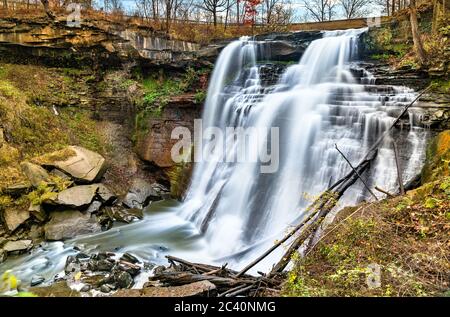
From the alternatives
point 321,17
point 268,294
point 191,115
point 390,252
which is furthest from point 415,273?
point 321,17

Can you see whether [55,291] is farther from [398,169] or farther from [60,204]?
[398,169]

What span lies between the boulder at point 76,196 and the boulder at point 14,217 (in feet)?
2.45

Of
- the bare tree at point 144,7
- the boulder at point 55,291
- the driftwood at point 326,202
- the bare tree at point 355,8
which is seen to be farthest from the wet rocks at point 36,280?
the bare tree at point 355,8

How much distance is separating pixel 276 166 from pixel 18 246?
643cm

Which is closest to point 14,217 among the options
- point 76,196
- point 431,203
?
point 76,196

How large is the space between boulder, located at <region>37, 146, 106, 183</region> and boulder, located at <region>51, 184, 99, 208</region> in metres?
0.40

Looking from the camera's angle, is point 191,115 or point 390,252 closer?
point 390,252

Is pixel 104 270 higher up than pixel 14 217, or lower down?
lower down

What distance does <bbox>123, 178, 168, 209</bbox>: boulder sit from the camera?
1076 cm

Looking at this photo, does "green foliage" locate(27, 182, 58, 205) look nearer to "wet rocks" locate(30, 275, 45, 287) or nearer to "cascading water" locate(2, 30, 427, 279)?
"cascading water" locate(2, 30, 427, 279)

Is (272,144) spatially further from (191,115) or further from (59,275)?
(59,275)

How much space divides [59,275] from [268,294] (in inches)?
184

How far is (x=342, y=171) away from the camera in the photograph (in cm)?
735

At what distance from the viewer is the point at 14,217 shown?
8.51 m
